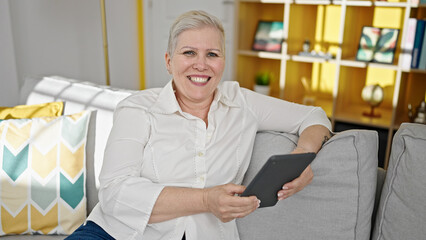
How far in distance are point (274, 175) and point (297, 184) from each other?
0.18 metres

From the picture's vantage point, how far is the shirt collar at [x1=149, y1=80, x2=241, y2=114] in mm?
1333

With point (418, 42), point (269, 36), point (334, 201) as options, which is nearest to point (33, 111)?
point (334, 201)

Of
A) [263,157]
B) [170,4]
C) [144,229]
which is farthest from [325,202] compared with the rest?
[170,4]

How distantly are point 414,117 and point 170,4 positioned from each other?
219 centimetres

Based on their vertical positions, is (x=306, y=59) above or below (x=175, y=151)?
above

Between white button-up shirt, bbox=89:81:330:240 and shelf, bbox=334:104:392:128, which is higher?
white button-up shirt, bbox=89:81:330:240

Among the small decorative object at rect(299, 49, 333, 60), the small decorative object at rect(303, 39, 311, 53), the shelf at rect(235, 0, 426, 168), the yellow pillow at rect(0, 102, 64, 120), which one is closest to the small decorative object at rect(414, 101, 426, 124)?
the shelf at rect(235, 0, 426, 168)

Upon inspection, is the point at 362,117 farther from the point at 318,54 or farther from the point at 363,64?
the point at 318,54

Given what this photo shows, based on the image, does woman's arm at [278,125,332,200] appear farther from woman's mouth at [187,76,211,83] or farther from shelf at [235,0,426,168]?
shelf at [235,0,426,168]

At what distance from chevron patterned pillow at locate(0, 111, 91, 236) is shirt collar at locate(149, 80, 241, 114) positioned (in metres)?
0.42

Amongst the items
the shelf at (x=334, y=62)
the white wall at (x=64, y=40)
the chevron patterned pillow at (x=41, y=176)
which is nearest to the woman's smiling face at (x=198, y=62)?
the chevron patterned pillow at (x=41, y=176)

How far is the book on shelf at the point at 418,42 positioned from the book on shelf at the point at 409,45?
0.9 inches

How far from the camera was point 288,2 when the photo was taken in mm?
3002

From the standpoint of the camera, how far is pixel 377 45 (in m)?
2.85
